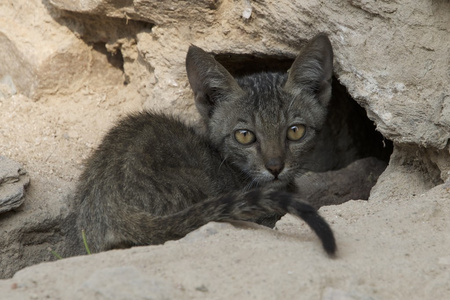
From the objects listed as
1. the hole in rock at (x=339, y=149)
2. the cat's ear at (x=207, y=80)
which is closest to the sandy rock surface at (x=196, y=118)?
the hole in rock at (x=339, y=149)

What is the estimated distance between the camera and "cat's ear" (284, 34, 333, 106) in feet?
15.2

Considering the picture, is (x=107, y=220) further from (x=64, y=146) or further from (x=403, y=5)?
(x=403, y=5)

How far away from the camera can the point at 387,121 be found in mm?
4547

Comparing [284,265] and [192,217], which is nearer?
[284,265]

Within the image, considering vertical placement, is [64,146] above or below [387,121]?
below

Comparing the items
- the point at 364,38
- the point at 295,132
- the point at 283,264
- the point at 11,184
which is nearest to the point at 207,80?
the point at 295,132

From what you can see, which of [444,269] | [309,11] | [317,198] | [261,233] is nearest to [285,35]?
[309,11]

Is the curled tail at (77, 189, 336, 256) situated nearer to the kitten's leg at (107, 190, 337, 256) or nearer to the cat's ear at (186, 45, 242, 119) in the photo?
the kitten's leg at (107, 190, 337, 256)

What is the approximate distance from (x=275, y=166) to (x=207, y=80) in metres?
0.94

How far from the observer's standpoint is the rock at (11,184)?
4598mm

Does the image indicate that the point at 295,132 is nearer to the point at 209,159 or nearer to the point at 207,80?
the point at 209,159

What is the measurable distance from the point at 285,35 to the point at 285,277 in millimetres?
2628

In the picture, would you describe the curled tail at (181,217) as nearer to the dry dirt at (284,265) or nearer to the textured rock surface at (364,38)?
the dry dirt at (284,265)

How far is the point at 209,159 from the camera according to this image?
4.78 meters
